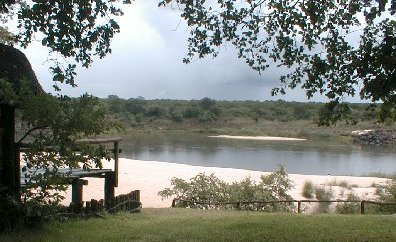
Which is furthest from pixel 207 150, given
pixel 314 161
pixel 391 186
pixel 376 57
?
pixel 376 57

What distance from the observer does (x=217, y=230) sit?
27.8ft

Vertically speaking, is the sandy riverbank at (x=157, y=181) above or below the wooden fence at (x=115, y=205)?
below

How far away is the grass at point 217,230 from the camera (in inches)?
301

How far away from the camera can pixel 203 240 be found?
298 inches

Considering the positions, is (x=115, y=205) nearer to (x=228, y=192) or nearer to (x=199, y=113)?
(x=228, y=192)

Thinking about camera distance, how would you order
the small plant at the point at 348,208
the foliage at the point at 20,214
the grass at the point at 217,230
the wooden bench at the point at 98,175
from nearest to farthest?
1. the foliage at the point at 20,214
2. the grass at the point at 217,230
3. the wooden bench at the point at 98,175
4. the small plant at the point at 348,208

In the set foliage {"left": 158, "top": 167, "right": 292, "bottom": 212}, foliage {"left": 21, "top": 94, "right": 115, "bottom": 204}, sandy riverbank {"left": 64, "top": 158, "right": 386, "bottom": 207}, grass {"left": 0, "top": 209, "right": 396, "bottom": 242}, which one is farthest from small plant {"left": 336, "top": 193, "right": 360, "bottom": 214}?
foliage {"left": 21, "top": 94, "right": 115, "bottom": 204}

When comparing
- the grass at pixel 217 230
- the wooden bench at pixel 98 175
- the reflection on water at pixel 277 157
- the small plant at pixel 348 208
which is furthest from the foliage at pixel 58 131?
the reflection on water at pixel 277 157

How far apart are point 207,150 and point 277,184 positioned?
32815 millimetres

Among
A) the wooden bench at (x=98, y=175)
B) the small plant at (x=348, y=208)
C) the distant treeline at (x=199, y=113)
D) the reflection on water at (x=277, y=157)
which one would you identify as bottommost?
the reflection on water at (x=277, y=157)

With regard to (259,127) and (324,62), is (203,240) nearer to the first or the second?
(324,62)

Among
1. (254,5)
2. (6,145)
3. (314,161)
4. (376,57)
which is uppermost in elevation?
(254,5)

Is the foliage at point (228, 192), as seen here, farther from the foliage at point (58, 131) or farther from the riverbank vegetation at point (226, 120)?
the riverbank vegetation at point (226, 120)

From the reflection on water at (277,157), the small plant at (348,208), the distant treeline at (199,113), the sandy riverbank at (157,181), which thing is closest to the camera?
the small plant at (348,208)
